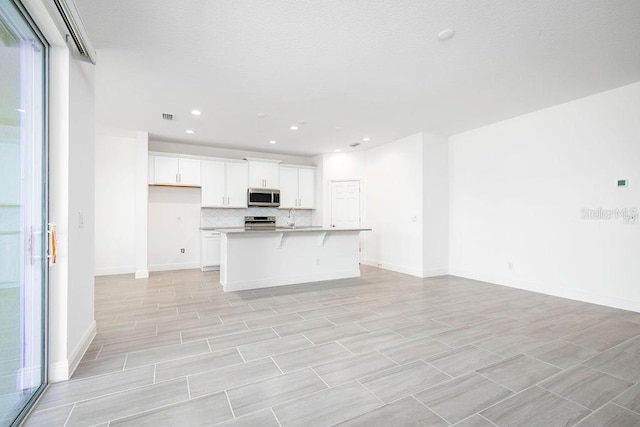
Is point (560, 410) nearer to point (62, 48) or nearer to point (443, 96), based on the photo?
point (443, 96)

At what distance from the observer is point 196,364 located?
229 centimetres

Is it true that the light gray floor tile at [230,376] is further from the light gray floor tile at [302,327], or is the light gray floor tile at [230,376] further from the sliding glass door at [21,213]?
the sliding glass door at [21,213]

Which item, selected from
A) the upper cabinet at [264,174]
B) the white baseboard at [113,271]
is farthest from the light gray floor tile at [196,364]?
the upper cabinet at [264,174]

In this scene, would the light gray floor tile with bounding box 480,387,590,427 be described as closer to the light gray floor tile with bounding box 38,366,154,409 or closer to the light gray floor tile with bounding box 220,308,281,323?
the light gray floor tile with bounding box 38,366,154,409

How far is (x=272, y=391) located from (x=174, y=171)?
5511mm

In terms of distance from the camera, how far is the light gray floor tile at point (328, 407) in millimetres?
1661

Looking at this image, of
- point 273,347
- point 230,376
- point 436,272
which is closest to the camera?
point 230,376

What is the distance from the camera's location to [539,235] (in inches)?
177

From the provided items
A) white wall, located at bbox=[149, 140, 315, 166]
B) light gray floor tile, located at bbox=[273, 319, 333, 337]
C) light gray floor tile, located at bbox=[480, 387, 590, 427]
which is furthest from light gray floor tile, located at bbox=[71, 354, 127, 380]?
white wall, located at bbox=[149, 140, 315, 166]

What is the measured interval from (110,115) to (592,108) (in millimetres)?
7125

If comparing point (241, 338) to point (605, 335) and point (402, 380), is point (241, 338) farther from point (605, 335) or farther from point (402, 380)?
point (605, 335)

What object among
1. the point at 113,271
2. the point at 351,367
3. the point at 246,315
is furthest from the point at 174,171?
the point at 351,367

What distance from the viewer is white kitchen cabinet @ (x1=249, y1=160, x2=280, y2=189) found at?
22.8 ft

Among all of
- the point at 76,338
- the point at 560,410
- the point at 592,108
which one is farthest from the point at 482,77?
the point at 76,338
